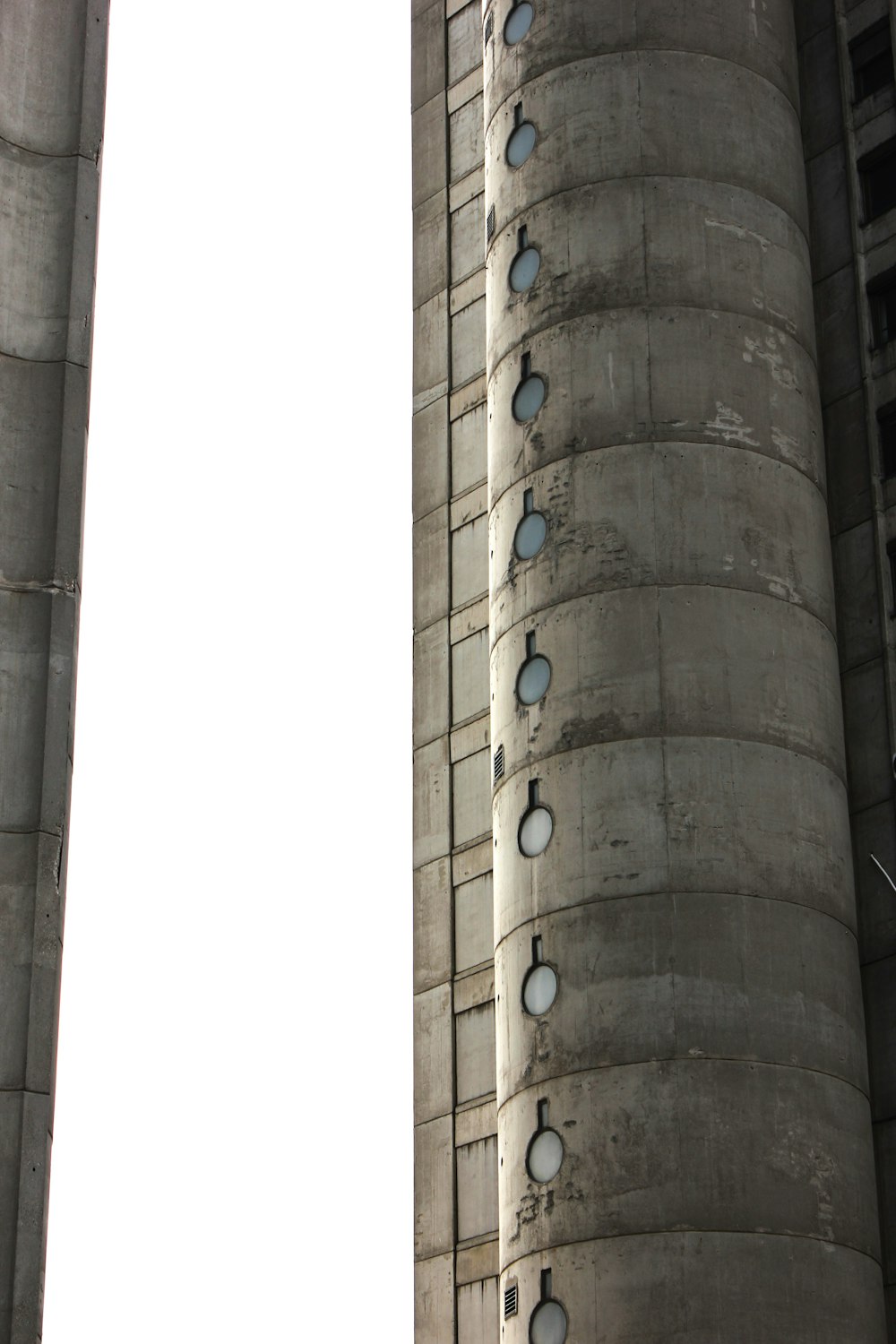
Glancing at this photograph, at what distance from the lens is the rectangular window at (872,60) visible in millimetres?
50281

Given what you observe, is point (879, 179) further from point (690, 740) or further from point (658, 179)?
point (690, 740)

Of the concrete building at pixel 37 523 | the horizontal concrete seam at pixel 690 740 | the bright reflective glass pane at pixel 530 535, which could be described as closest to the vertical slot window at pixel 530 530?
the bright reflective glass pane at pixel 530 535

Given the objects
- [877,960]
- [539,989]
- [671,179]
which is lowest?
[539,989]

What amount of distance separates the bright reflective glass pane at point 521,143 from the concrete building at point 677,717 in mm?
97

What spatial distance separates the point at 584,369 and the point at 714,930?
12409 millimetres

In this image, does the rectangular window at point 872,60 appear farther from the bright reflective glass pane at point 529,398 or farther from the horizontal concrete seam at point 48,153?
the horizontal concrete seam at point 48,153

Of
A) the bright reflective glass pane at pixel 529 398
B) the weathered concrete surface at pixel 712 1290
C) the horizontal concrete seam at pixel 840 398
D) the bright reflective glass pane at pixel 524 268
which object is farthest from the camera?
the horizontal concrete seam at pixel 840 398

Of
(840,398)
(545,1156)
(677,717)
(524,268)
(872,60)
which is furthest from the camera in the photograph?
(872,60)

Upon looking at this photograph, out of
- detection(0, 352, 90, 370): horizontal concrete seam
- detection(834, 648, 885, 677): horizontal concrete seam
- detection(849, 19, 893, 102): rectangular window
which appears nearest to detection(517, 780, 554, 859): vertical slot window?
detection(834, 648, 885, 677): horizontal concrete seam

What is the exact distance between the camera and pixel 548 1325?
129 ft

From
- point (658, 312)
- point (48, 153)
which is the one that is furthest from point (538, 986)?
point (48, 153)

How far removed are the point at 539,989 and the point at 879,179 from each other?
67.3 ft

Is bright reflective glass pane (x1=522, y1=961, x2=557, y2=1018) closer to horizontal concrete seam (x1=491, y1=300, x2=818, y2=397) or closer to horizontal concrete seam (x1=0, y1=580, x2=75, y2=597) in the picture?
horizontal concrete seam (x1=0, y1=580, x2=75, y2=597)

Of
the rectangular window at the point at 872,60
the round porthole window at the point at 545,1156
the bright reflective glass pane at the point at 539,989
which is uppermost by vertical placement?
the rectangular window at the point at 872,60
